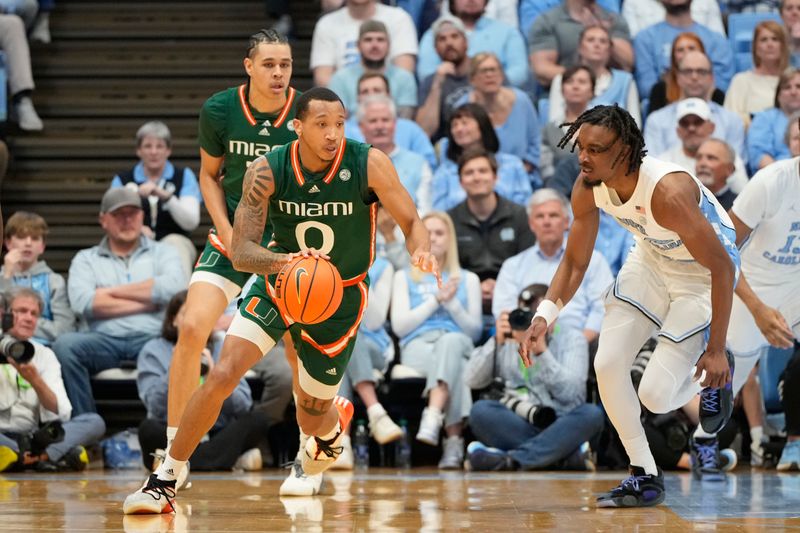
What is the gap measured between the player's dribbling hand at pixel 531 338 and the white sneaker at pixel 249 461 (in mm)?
3452

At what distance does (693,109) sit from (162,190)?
13.0ft

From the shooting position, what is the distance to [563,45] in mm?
11039

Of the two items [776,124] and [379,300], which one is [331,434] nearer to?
[379,300]

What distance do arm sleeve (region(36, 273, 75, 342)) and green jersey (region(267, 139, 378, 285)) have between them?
3759 mm

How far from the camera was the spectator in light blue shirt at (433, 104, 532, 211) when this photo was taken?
390 inches

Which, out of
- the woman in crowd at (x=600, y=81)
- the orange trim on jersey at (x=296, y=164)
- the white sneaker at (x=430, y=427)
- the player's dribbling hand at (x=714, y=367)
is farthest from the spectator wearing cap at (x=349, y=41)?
the player's dribbling hand at (x=714, y=367)

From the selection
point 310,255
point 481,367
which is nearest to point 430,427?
point 481,367

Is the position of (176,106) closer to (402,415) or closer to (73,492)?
(402,415)

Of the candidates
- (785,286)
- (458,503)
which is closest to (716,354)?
(458,503)

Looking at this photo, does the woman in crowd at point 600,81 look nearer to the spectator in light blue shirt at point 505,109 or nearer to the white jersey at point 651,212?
the spectator in light blue shirt at point 505,109

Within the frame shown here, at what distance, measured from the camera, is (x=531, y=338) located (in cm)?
562

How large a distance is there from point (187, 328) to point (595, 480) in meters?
2.60

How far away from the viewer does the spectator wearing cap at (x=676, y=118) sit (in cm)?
1013

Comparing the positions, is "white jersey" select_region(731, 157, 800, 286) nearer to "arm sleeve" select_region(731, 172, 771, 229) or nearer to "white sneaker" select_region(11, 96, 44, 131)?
"arm sleeve" select_region(731, 172, 771, 229)
